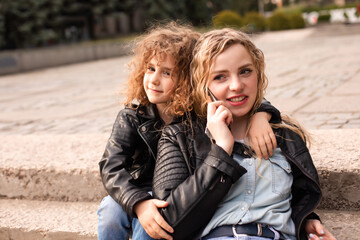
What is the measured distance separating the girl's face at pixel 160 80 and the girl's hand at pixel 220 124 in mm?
279

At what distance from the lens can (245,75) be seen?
1841 mm

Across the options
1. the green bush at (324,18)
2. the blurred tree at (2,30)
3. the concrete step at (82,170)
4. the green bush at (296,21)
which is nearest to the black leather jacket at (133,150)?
the concrete step at (82,170)

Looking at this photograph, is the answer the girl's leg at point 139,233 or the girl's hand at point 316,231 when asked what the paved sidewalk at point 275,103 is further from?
the girl's hand at point 316,231

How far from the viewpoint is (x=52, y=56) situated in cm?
1712

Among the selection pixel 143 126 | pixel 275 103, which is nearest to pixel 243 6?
pixel 275 103

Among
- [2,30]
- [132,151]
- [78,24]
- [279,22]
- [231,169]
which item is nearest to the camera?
[231,169]

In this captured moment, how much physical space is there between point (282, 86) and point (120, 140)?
4.12 metres

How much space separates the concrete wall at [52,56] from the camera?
15172 millimetres

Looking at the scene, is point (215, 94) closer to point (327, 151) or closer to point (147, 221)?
point (147, 221)

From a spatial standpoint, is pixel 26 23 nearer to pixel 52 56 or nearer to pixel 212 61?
pixel 52 56

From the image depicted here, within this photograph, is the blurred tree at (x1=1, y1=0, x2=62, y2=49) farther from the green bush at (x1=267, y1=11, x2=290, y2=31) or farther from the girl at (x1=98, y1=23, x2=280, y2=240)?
the girl at (x1=98, y1=23, x2=280, y2=240)

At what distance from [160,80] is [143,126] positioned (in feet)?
0.78

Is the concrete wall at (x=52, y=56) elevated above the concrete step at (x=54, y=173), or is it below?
below

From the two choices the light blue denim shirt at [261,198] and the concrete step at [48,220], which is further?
the concrete step at [48,220]
